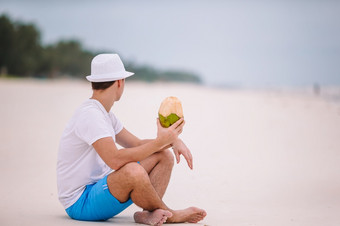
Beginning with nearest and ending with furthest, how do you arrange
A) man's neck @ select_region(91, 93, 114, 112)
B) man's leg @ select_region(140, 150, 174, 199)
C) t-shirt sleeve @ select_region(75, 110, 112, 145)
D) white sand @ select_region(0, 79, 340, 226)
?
t-shirt sleeve @ select_region(75, 110, 112, 145) → man's neck @ select_region(91, 93, 114, 112) → man's leg @ select_region(140, 150, 174, 199) → white sand @ select_region(0, 79, 340, 226)

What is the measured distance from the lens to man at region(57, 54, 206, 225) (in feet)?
10.3

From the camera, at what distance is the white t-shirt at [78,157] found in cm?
318

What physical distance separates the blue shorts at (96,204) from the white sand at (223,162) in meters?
0.11

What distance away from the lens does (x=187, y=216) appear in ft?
11.6

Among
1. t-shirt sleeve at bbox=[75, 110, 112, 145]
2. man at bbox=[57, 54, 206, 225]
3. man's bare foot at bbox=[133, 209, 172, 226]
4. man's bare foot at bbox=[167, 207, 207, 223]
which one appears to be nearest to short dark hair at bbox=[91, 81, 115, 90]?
man at bbox=[57, 54, 206, 225]

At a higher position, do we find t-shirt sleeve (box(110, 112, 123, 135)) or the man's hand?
t-shirt sleeve (box(110, 112, 123, 135))

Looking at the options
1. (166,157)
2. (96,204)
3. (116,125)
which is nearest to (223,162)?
(116,125)

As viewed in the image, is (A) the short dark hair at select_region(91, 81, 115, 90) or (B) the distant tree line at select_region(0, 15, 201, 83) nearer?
(A) the short dark hair at select_region(91, 81, 115, 90)

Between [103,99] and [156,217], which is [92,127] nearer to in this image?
[103,99]

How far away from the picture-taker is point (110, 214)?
344 cm

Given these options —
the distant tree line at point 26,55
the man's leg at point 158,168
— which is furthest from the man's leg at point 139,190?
the distant tree line at point 26,55

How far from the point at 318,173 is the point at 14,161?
4.95m

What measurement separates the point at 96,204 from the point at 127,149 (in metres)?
0.54

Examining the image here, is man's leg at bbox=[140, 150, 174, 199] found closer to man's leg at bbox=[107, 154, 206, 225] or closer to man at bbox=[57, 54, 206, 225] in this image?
man at bbox=[57, 54, 206, 225]
